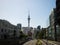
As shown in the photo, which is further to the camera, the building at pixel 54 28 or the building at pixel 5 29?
the building at pixel 54 28

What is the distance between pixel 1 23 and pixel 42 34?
100540 mm

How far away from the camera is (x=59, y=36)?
96938mm

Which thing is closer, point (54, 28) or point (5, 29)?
point (5, 29)

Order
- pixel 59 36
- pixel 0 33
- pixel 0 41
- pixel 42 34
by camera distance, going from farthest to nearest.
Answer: pixel 42 34, pixel 59 36, pixel 0 33, pixel 0 41

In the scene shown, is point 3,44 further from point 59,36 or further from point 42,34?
point 42,34

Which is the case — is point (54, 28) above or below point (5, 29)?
above

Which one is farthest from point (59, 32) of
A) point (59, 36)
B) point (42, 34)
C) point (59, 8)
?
point (42, 34)

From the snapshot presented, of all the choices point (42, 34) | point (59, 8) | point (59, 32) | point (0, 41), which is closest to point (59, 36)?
point (59, 32)

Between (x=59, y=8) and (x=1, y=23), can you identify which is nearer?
(x=59, y=8)

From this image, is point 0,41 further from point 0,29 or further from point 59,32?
point 59,32

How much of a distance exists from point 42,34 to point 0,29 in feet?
335

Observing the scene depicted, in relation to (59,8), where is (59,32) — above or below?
below

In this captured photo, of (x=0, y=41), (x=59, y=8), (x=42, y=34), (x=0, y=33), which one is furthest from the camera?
(x=42, y=34)

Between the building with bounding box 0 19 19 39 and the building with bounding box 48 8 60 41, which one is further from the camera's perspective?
the building with bounding box 48 8 60 41
